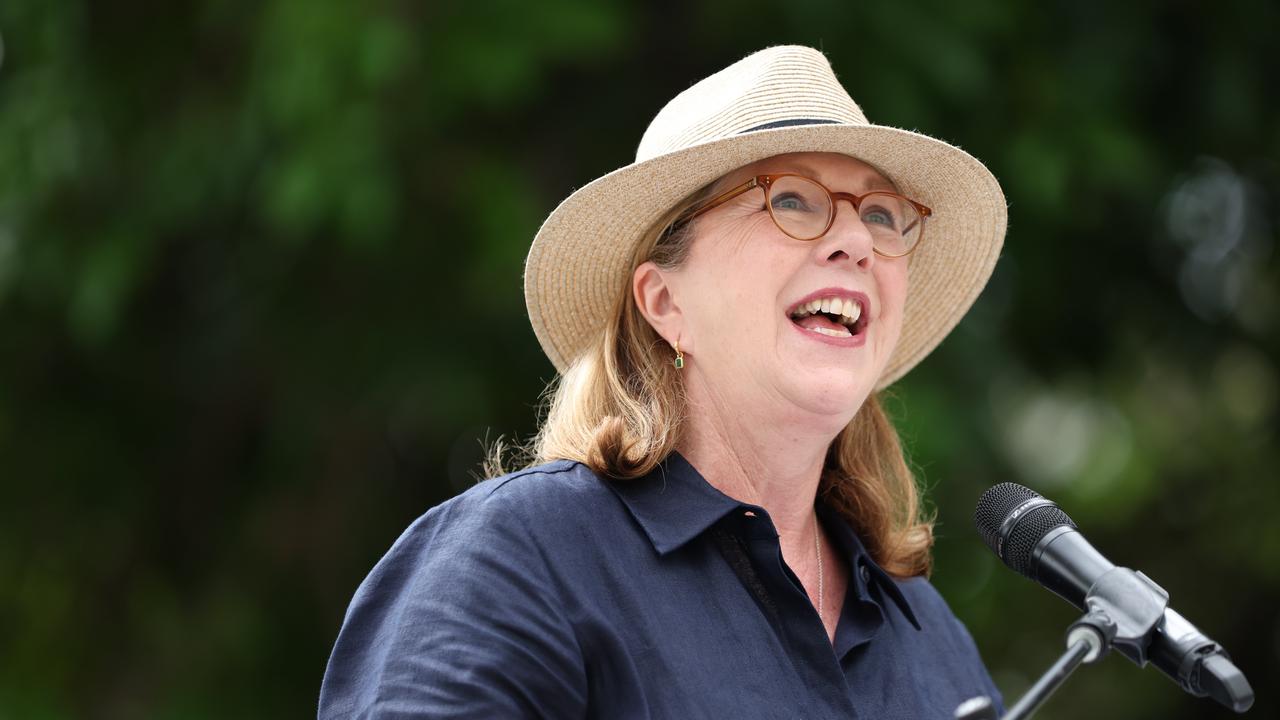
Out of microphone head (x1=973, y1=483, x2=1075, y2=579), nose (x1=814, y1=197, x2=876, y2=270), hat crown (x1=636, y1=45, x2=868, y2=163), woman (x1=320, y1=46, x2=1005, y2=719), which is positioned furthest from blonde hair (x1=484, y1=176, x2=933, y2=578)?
microphone head (x1=973, y1=483, x2=1075, y2=579)

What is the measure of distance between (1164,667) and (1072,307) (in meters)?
4.77

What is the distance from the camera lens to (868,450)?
2.80 metres

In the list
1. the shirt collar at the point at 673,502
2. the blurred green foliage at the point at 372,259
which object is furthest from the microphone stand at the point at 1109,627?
the blurred green foliage at the point at 372,259

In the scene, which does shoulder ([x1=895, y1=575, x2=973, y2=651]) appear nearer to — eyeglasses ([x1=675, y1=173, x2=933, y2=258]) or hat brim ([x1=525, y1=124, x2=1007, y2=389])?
hat brim ([x1=525, y1=124, x2=1007, y2=389])

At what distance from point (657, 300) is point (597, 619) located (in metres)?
0.68

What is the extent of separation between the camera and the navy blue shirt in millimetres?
1936

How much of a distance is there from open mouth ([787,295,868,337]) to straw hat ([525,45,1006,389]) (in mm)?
255

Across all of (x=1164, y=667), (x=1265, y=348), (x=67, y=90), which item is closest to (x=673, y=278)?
(x=1164, y=667)

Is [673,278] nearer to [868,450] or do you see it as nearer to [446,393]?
[868,450]

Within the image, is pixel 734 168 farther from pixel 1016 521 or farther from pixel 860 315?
pixel 1016 521

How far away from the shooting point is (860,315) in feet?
7.82

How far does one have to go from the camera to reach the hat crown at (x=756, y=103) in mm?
2393

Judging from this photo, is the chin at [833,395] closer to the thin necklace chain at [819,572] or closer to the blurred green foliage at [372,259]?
the thin necklace chain at [819,572]

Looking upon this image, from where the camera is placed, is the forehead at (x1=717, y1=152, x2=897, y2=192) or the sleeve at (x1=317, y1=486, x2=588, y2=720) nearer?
the sleeve at (x1=317, y1=486, x2=588, y2=720)
